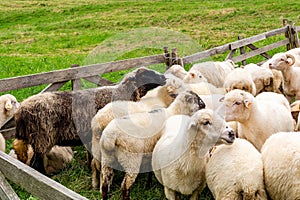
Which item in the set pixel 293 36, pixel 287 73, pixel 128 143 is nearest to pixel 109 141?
pixel 128 143

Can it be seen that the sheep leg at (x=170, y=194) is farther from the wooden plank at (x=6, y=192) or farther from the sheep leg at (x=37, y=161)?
the sheep leg at (x=37, y=161)

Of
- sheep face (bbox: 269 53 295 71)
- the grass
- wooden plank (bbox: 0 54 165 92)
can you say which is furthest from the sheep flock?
sheep face (bbox: 269 53 295 71)

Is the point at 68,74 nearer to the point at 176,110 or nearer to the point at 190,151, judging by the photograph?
the point at 176,110

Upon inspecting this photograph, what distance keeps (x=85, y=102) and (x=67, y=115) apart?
1.21 feet

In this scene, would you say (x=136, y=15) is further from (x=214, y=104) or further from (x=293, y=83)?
(x=214, y=104)

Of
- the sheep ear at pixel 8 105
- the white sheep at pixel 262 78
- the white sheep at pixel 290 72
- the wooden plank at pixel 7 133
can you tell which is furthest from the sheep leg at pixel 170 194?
the white sheep at pixel 290 72

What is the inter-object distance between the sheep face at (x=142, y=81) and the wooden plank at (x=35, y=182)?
2541 millimetres

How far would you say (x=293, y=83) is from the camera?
8.43 m

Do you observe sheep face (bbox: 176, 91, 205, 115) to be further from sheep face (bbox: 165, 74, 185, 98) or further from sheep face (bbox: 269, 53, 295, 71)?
sheep face (bbox: 269, 53, 295, 71)

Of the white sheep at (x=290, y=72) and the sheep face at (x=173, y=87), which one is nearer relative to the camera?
the sheep face at (x=173, y=87)

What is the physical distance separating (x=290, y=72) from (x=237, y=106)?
3.63m

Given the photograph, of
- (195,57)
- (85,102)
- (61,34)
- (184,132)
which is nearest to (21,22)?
(61,34)

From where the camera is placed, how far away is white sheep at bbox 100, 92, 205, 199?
5031mm

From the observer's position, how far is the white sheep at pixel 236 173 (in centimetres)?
414
